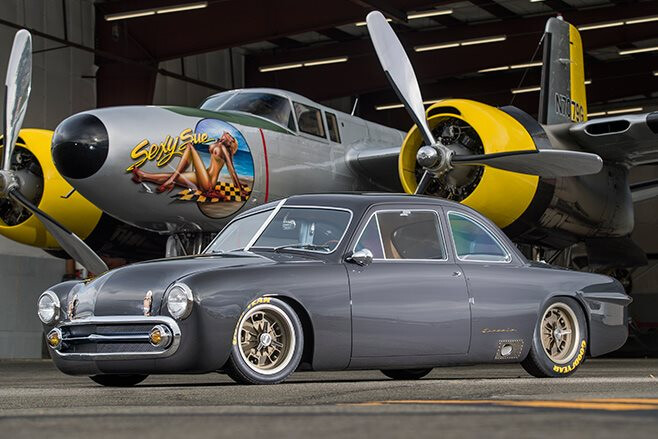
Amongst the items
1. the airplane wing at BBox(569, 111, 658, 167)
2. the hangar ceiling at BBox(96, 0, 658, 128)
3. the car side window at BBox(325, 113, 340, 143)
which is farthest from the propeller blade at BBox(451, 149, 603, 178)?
the hangar ceiling at BBox(96, 0, 658, 128)

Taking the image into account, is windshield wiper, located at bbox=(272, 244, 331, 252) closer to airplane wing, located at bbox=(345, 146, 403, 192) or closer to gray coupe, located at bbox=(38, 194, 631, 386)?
gray coupe, located at bbox=(38, 194, 631, 386)

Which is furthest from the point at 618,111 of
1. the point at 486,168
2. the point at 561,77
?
the point at 486,168

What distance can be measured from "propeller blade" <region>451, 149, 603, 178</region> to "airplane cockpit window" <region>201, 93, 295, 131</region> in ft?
12.4

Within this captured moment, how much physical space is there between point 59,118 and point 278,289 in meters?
23.0

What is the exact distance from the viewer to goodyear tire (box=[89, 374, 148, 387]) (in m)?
8.62

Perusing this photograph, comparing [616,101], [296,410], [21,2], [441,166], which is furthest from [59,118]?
[296,410]

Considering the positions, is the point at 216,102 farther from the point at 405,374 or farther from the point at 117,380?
the point at 117,380

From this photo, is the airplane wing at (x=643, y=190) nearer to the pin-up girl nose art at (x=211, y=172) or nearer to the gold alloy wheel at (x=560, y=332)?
the pin-up girl nose art at (x=211, y=172)

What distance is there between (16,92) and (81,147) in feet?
8.86

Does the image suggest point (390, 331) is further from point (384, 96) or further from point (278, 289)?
point (384, 96)

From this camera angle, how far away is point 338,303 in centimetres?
787

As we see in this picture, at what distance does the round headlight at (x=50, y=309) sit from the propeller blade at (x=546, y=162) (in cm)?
754

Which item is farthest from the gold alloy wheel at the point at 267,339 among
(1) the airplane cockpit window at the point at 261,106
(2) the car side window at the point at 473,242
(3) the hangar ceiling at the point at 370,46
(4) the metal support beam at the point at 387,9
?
(3) the hangar ceiling at the point at 370,46

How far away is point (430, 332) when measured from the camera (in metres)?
8.30
